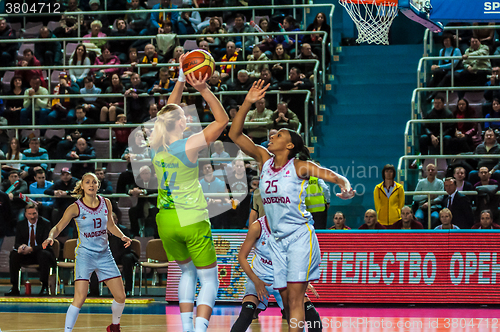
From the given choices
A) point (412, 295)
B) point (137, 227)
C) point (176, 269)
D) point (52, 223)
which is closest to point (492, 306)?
point (412, 295)

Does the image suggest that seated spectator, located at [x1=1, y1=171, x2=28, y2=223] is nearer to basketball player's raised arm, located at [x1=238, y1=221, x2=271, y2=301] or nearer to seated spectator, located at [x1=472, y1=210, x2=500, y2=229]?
basketball player's raised arm, located at [x1=238, y1=221, x2=271, y2=301]

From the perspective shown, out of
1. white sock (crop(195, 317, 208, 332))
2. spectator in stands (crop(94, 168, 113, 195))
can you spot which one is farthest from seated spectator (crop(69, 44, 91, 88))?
white sock (crop(195, 317, 208, 332))

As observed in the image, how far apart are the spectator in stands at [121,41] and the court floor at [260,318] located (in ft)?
26.1

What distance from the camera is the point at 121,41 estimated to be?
55.7ft

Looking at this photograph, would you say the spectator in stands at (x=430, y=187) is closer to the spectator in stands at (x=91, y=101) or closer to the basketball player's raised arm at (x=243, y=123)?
the basketball player's raised arm at (x=243, y=123)

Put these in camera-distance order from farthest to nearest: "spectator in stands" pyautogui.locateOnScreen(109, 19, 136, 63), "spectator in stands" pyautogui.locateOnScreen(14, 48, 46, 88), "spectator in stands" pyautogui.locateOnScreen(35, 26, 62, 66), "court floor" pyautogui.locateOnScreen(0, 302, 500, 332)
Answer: "spectator in stands" pyautogui.locateOnScreen(35, 26, 62, 66) → "spectator in stands" pyautogui.locateOnScreen(109, 19, 136, 63) → "spectator in stands" pyautogui.locateOnScreen(14, 48, 46, 88) → "court floor" pyautogui.locateOnScreen(0, 302, 500, 332)

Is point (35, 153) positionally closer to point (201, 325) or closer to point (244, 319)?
point (244, 319)

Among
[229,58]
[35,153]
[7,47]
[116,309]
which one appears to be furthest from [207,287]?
[7,47]

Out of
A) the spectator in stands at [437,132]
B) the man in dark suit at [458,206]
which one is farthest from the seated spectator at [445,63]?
the man in dark suit at [458,206]

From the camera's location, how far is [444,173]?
42.3 feet

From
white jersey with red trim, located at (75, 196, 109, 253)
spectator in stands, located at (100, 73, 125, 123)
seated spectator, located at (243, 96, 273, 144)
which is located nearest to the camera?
white jersey with red trim, located at (75, 196, 109, 253)

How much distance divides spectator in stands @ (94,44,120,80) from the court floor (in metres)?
6.56

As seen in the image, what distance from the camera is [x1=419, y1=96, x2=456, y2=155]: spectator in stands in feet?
42.8

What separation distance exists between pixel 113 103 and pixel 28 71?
8.97 ft
